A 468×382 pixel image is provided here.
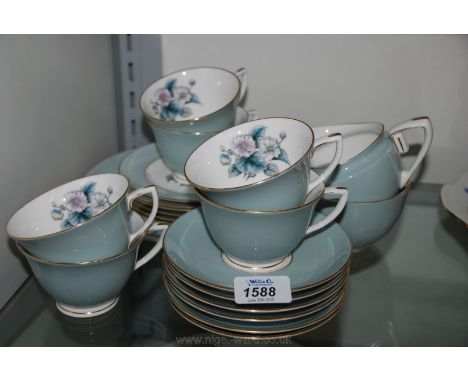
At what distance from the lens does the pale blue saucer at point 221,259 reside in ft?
3.10

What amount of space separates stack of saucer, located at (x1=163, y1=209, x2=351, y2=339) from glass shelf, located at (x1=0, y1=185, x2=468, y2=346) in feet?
0.13

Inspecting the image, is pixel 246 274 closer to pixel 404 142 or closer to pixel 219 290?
pixel 219 290

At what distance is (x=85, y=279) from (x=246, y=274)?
244mm

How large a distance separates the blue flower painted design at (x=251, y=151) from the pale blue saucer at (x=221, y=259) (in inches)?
4.8

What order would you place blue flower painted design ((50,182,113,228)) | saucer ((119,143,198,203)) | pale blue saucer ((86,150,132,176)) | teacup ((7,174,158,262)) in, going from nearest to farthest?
teacup ((7,174,158,262)) < blue flower painted design ((50,182,113,228)) < saucer ((119,143,198,203)) < pale blue saucer ((86,150,132,176))

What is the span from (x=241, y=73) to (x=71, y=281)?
56 centimetres

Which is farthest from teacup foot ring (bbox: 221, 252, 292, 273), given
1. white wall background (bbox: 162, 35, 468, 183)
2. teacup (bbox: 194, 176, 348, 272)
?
white wall background (bbox: 162, 35, 468, 183)

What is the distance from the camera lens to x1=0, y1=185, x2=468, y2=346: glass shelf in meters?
0.95

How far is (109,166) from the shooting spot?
1277 mm

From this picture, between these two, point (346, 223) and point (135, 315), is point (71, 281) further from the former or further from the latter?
point (346, 223)

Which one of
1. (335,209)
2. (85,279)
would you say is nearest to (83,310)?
(85,279)

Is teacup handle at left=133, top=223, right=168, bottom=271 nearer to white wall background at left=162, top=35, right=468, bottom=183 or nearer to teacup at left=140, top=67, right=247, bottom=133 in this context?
teacup at left=140, top=67, right=247, bottom=133

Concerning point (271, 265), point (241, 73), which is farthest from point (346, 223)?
point (241, 73)

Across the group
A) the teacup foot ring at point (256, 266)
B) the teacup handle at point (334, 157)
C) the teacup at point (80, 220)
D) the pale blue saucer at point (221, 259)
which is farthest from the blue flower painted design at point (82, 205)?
the teacup handle at point (334, 157)
